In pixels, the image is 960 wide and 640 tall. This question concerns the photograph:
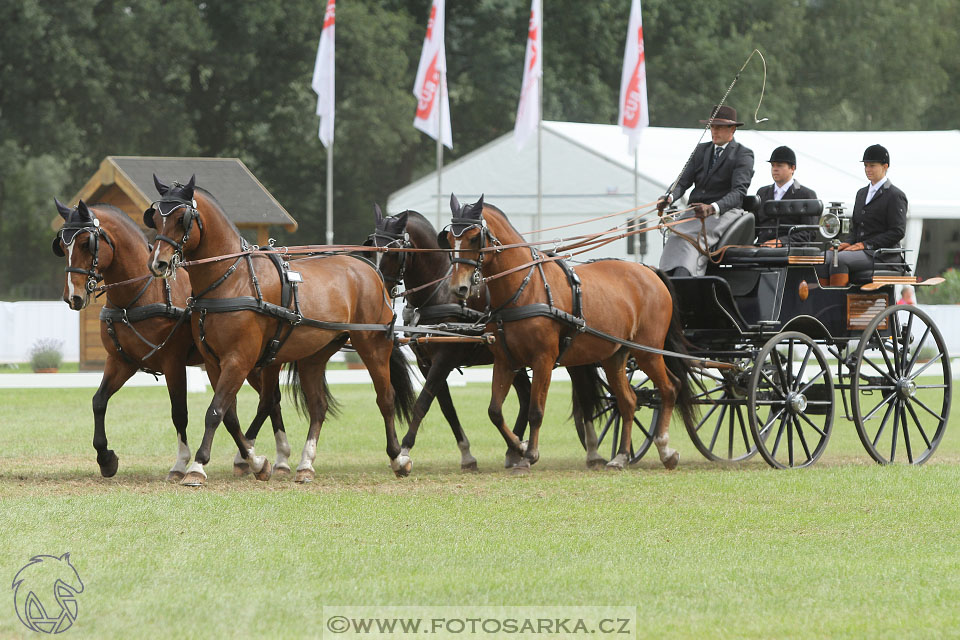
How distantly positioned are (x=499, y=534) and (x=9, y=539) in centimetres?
253

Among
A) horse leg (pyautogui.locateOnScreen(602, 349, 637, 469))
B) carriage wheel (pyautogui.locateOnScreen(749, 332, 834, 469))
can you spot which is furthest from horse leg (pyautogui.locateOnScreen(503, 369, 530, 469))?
carriage wheel (pyautogui.locateOnScreen(749, 332, 834, 469))

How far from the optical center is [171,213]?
8.50m

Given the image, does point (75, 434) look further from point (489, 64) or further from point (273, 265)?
point (489, 64)

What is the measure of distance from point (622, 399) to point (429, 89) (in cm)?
1616

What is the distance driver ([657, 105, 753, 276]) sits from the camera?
10500mm

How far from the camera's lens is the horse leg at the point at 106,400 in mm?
9070

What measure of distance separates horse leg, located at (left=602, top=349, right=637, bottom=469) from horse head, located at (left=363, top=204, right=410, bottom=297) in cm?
182

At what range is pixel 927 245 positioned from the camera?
31359 millimetres

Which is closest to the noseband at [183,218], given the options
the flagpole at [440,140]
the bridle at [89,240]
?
the bridle at [89,240]

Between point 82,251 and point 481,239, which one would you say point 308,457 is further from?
point 82,251

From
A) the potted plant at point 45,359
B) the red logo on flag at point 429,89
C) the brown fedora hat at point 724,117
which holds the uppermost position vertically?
the red logo on flag at point 429,89

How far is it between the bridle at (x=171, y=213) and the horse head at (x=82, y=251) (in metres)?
0.39

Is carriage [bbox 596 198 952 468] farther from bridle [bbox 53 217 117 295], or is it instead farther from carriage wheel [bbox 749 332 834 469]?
bridle [bbox 53 217 117 295]

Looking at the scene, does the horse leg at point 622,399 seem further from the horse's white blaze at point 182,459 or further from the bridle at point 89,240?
the bridle at point 89,240
